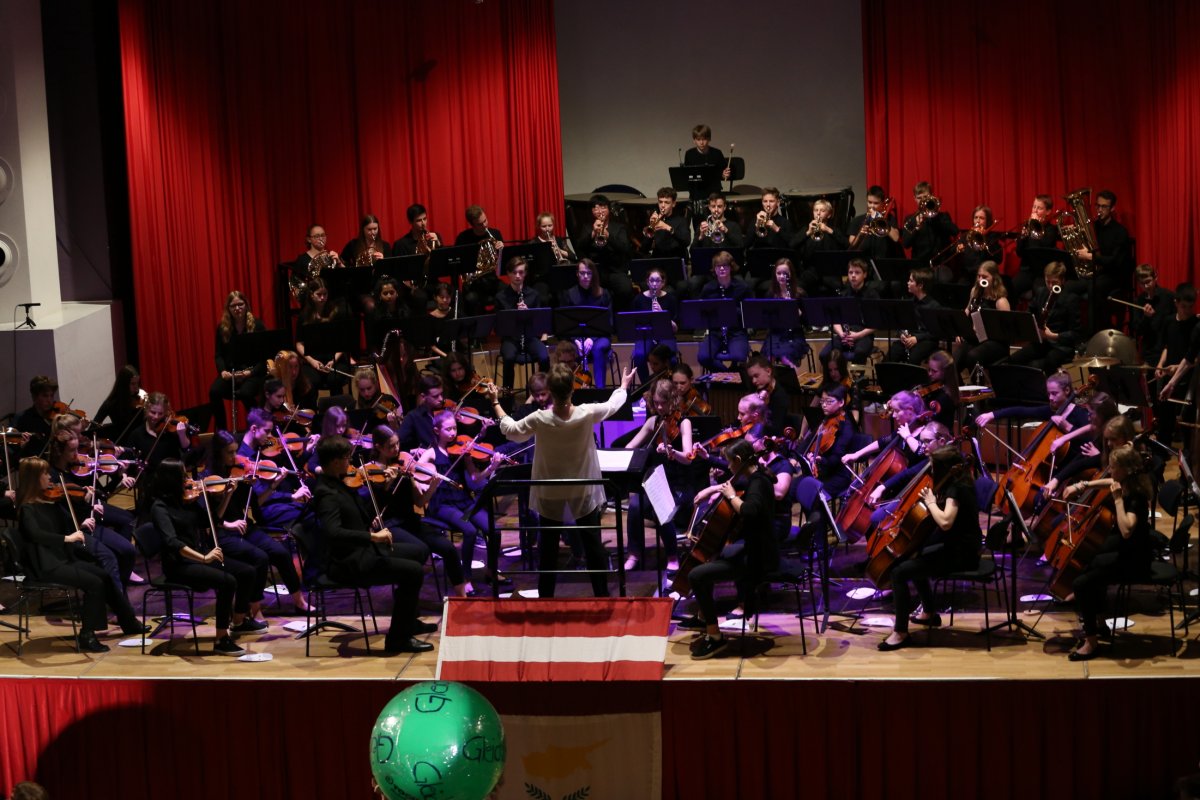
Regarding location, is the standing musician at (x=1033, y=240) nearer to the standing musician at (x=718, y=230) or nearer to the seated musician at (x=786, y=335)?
the seated musician at (x=786, y=335)

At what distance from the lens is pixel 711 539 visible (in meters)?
7.97

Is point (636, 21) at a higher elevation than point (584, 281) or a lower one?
higher

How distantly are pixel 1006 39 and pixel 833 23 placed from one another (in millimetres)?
2101

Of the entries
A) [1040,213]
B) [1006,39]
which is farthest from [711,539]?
[1006,39]

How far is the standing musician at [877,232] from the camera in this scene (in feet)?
43.2

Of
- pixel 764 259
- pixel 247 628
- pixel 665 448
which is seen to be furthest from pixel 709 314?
pixel 247 628

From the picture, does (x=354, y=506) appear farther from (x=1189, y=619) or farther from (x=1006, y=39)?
(x=1006, y=39)

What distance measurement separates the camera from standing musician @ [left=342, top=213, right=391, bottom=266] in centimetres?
1333

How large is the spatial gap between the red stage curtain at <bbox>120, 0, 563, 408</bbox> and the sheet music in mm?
6635

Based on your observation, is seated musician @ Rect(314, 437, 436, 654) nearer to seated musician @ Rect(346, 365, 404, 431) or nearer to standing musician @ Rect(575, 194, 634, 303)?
seated musician @ Rect(346, 365, 404, 431)

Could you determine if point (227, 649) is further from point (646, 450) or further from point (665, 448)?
point (665, 448)

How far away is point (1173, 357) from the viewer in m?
11.2

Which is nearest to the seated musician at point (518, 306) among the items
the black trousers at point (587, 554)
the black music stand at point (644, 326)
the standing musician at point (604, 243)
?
the standing musician at point (604, 243)

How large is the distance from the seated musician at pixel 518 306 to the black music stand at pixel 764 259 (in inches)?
72.0
